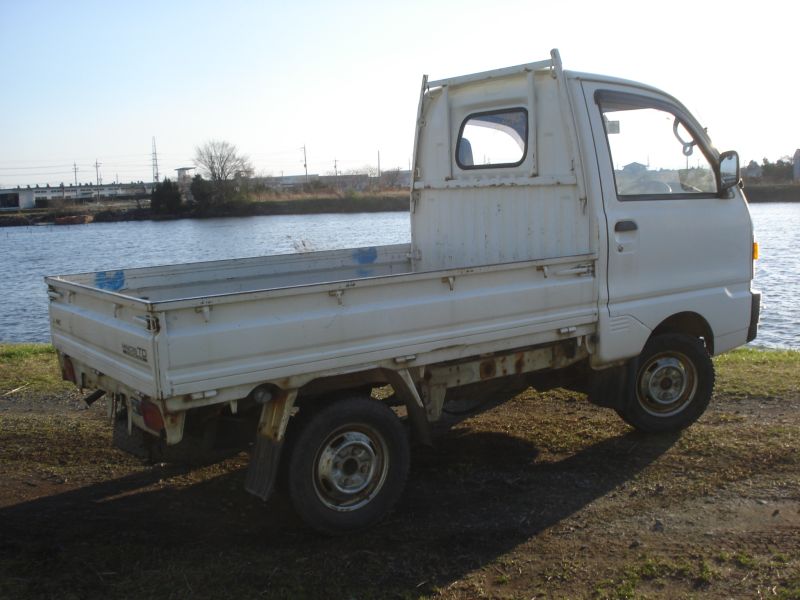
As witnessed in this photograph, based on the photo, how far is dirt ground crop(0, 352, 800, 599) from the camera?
13.4 ft

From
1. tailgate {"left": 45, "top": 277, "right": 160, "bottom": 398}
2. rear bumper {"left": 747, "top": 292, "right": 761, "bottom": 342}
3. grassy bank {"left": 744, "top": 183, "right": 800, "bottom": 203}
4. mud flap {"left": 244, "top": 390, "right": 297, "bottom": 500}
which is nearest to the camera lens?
tailgate {"left": 45, "top": 277, "right": 160, "bottom": 398}

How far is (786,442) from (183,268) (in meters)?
4.57

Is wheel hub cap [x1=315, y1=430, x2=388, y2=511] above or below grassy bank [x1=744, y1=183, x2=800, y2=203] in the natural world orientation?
below

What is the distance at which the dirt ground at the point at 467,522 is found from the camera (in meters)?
4.10

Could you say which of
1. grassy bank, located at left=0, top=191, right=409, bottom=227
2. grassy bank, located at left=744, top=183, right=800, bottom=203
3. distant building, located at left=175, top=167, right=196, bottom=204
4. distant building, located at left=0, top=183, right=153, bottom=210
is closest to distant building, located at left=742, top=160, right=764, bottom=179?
grassy bank, located at left=744, top=183, right=800, bottom=203

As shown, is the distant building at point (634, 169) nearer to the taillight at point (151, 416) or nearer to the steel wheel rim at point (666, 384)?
the steel wheel rim at point (666, 384)

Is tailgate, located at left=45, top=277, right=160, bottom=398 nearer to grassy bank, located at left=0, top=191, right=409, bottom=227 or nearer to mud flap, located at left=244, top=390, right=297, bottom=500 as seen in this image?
mud flap, located at left=244, top=390, right=297, bottom=500

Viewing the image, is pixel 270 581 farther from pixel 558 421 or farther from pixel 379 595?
pixel 558 421

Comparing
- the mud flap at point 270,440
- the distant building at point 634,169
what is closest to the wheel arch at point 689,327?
the distant building at point 634,169

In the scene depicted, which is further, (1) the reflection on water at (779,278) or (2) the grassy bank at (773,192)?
(2) the grassy bank at (773,192)

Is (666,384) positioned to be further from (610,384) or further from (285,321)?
(285,321)

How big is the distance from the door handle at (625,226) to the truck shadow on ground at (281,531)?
1.63m

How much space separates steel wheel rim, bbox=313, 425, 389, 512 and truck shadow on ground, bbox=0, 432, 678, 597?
0.22m

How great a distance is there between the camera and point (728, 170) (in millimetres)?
6316
